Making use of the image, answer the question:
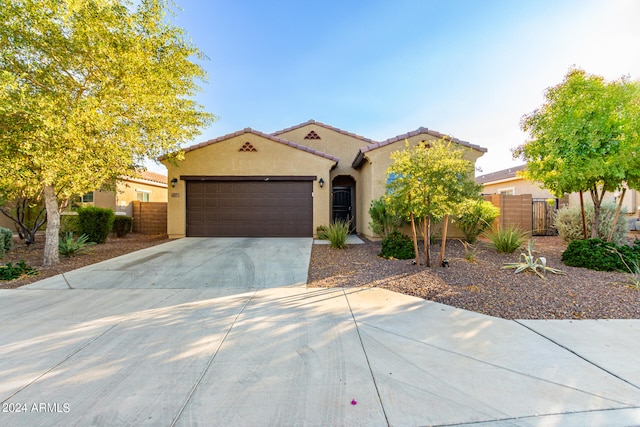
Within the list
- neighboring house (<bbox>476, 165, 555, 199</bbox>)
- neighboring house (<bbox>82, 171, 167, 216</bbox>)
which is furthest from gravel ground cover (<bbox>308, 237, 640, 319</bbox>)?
neighboring house (<bbox>476, 165, 555, 199</bbox>)

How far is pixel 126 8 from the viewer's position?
682 centimetres

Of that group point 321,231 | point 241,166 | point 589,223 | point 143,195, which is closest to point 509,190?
point 589,223

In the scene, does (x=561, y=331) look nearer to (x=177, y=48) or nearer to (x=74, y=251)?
(x=177, y=48)

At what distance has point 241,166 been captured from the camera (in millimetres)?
11609

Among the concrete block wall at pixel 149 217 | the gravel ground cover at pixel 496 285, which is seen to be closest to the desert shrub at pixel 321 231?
the gravel ground cover at pixel 496 285

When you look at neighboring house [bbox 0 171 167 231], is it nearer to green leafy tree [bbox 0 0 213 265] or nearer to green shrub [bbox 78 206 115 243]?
green shrub [bbox 78 206 115 243]

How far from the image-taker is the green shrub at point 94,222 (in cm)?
1041

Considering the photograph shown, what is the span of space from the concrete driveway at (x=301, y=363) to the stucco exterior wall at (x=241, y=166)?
708cm

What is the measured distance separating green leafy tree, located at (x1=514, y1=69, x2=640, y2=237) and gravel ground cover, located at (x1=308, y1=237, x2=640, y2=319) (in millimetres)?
2193

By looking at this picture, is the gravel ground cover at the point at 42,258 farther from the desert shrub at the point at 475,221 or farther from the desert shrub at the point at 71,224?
the desert shrub at the point at 475,221

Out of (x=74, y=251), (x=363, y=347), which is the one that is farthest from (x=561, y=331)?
(x=74, y=251)

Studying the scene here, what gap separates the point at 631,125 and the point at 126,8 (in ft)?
38.7

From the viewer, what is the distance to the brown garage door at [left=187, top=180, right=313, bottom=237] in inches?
459

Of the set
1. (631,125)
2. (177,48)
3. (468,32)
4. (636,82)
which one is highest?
(468,32)
